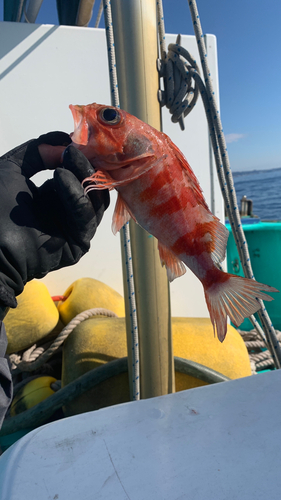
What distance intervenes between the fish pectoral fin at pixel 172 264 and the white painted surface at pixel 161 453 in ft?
1.37

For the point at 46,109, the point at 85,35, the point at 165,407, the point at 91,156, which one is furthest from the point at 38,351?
the point at 85,35

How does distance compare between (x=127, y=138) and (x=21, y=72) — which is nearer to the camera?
(x=127, y=138)

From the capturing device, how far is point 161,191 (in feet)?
3.01

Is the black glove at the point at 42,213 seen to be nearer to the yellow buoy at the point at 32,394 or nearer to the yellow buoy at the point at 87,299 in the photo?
the yellow buoy at the point at 32,394

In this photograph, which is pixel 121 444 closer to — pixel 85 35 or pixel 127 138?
pixel 127 138

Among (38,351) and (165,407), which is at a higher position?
(165,407)

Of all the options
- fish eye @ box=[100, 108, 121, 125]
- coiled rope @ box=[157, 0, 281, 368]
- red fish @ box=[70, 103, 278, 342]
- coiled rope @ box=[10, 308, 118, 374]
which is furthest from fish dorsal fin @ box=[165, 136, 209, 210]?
coiled rope @ box=[10, 308, 118, 374]

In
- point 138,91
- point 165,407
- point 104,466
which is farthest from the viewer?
point 138,91

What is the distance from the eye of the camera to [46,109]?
2.66m

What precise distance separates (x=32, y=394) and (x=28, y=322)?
46 cm

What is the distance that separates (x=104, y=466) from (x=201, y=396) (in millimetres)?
403

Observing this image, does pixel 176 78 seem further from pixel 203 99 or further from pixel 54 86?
pixel 54 86

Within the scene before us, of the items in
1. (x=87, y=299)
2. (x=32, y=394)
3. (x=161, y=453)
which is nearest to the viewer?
(x=161, y=453)

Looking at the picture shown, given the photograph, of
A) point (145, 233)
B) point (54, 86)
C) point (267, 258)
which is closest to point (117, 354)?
point (145, 233)
